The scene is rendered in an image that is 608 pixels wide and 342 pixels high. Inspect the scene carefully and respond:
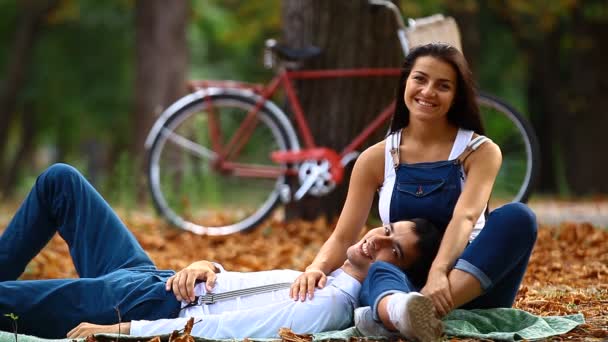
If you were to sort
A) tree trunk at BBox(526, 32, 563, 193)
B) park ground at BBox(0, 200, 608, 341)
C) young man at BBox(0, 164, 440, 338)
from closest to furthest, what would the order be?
young man at BBox(0, 164, 440, 338)
park ground at BBox(0, 200, 608, 341)
tree trunk at BBox(526, 32, 563, 193)

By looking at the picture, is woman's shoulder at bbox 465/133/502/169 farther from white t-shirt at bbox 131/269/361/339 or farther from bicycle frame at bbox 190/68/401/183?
bicycle frame at bbox 190/68/401/183

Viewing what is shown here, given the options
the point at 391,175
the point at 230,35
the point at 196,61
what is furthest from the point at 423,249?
the point at 196,61

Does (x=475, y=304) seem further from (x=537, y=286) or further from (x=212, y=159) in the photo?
(x=212, y=159)

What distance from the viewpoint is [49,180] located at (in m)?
4.09

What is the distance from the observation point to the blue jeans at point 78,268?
3.80 metres

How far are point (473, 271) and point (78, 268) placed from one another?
1559mm

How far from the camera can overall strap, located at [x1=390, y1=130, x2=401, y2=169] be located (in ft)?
13.0

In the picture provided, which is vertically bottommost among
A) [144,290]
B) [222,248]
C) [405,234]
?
[222,248]

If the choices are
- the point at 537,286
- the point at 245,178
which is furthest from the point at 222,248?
the point at 537,286

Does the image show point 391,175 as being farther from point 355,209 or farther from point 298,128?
point 298,128

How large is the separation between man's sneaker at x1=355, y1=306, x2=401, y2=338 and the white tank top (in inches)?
19.1

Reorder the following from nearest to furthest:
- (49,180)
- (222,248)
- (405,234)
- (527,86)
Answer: (405,234) → (49,180) → (222,248) → (527,86)

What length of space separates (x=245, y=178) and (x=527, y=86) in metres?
13.2

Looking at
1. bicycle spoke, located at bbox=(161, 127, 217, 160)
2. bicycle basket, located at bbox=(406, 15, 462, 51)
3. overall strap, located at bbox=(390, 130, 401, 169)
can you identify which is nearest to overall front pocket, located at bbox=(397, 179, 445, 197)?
overall strap, located at bbox=(390, 130, 401, 169)
